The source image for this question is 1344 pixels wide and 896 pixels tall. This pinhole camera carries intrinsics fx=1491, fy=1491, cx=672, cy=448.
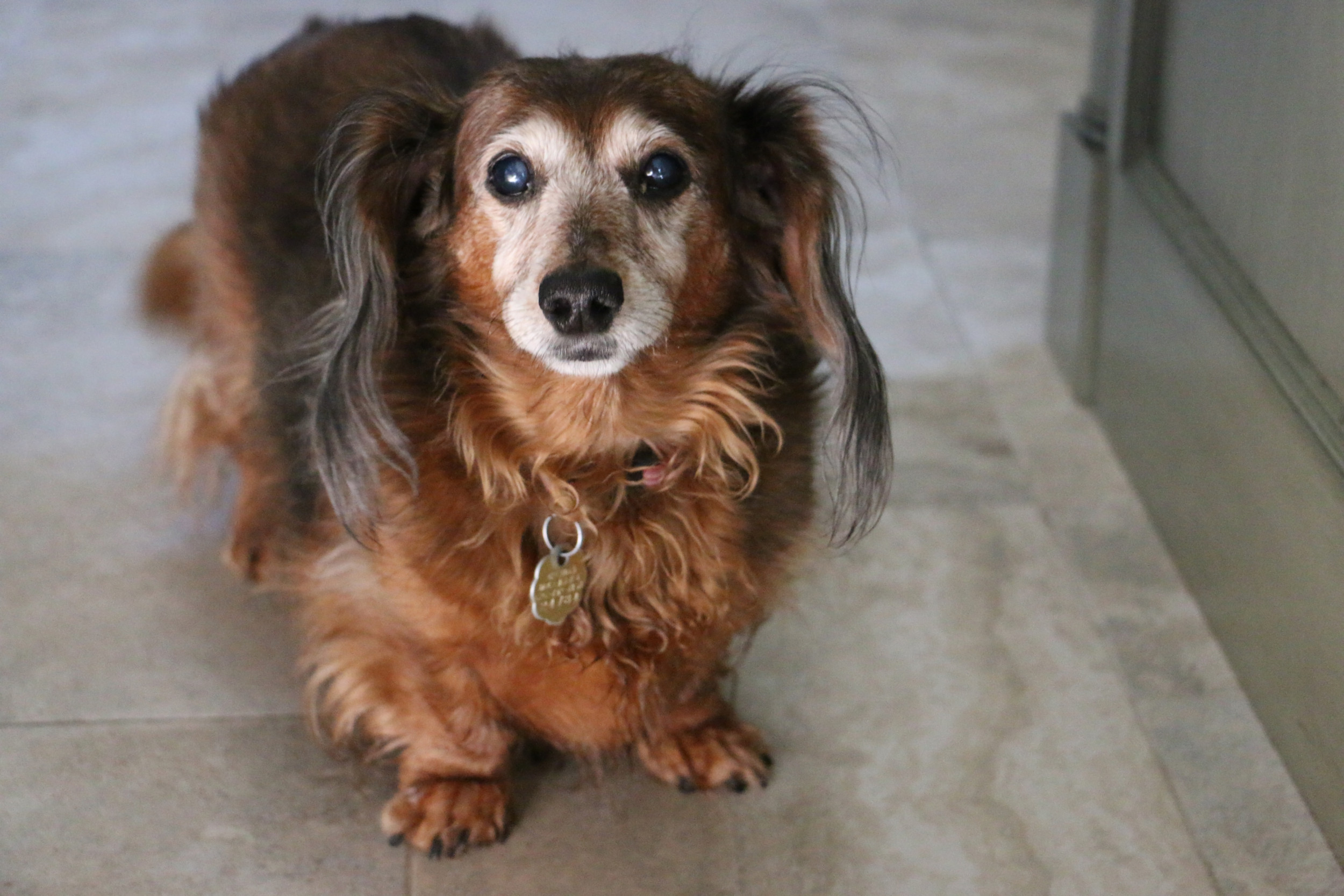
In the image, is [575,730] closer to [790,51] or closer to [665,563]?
[665,563]

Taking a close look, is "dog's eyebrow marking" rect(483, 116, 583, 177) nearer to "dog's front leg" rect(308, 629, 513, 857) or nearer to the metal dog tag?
the metal dog tag

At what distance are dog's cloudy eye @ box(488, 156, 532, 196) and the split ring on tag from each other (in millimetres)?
386

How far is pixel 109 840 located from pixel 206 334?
92 cm

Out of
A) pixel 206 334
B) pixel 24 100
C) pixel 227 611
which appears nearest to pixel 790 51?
pixel 24 100

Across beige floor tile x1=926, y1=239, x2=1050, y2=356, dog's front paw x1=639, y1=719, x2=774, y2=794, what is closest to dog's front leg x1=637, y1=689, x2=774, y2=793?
dog's front paw x1=639, y1=719, x2=774, y2=794

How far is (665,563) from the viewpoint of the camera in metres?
1.80

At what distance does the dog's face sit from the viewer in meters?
1.61

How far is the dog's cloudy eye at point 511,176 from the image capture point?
5.56 feet

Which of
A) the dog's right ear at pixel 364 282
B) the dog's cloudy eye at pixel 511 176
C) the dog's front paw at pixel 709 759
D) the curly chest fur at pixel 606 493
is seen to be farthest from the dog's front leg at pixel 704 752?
the dog's cloudy eye at pixel 511 176

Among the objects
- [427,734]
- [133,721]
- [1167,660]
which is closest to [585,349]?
[427,734]

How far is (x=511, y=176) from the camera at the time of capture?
5.58 feet

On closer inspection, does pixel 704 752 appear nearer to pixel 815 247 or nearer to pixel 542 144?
Answer: pixel 815 247

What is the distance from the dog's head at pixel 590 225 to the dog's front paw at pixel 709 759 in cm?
38

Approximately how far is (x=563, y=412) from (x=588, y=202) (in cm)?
25
